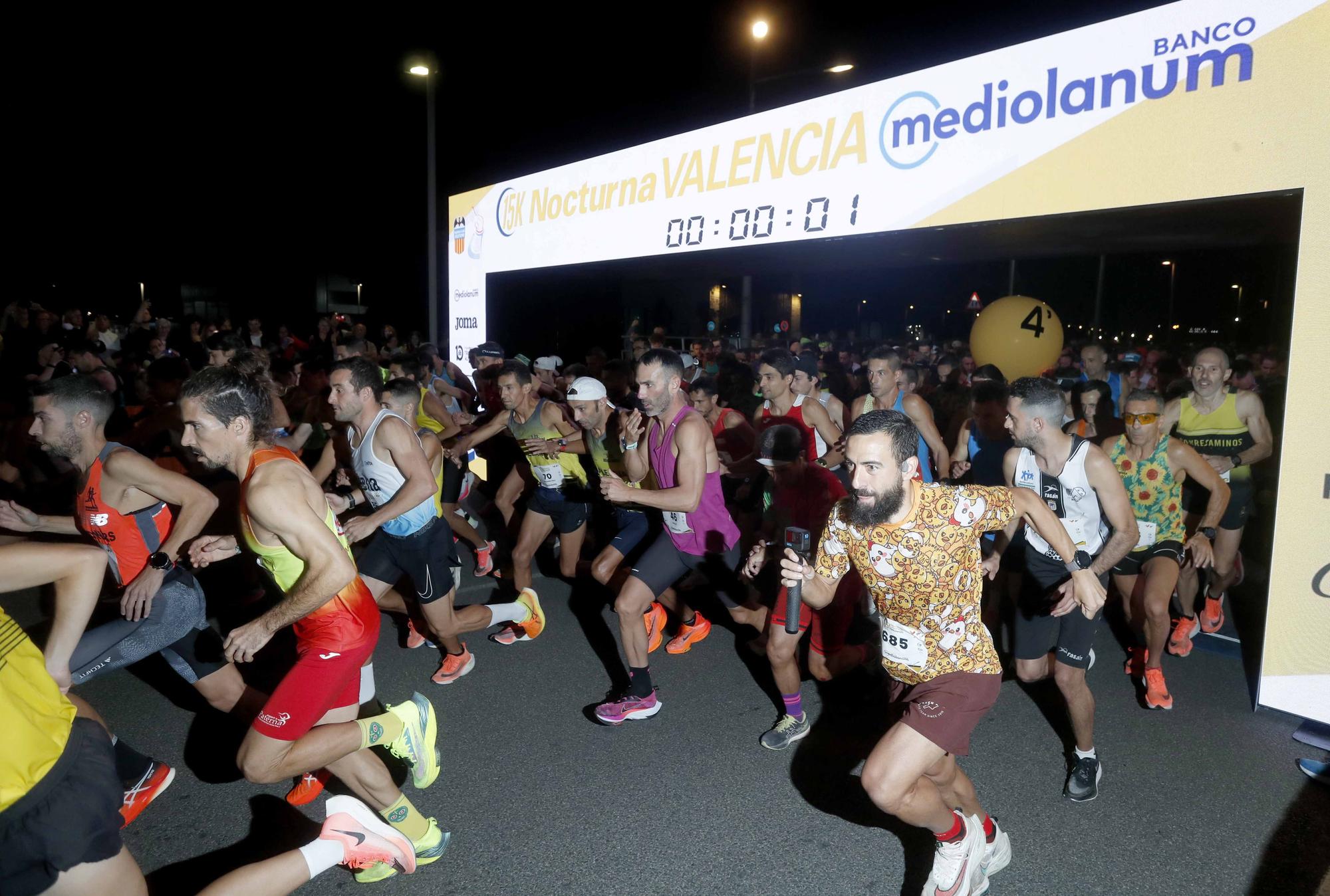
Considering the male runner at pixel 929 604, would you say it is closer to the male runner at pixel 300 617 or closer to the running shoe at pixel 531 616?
the male runner at pixel 300 617

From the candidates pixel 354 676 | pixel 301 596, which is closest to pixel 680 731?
pixel 354 676

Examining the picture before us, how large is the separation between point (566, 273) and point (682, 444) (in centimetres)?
748

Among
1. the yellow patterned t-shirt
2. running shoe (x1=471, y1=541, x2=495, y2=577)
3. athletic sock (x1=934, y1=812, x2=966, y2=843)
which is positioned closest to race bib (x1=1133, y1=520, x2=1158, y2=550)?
the yellow patterned t-shirt

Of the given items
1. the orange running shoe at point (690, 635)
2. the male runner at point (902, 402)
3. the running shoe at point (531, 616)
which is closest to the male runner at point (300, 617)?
the running shoe at point (531, 616)

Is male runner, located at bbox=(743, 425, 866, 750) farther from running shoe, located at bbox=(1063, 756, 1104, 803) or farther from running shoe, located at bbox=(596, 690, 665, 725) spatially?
running shoe, located at bbox=(1063, 756, 1104, 803)

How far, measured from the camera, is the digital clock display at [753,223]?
654cm

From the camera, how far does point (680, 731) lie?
452 centimetres

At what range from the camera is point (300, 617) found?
3.07m

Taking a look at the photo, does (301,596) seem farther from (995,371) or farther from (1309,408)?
(995,371)

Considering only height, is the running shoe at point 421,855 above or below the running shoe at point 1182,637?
below

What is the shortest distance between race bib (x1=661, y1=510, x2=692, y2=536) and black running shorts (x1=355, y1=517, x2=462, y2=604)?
54.0 inches

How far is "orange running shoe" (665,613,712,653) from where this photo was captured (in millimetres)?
5734

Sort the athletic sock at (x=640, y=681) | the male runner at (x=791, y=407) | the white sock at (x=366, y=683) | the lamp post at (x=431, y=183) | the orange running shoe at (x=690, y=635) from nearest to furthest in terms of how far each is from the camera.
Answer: the white sock at (x=366, y=683)
the athletic sock at (x=640, y=681)
the orange running shoe at (x=690, y=635)
the male runner at (x=791, y=407)
the lamp post at (x=431, y=183)

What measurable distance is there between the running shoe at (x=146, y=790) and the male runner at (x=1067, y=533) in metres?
4.09
